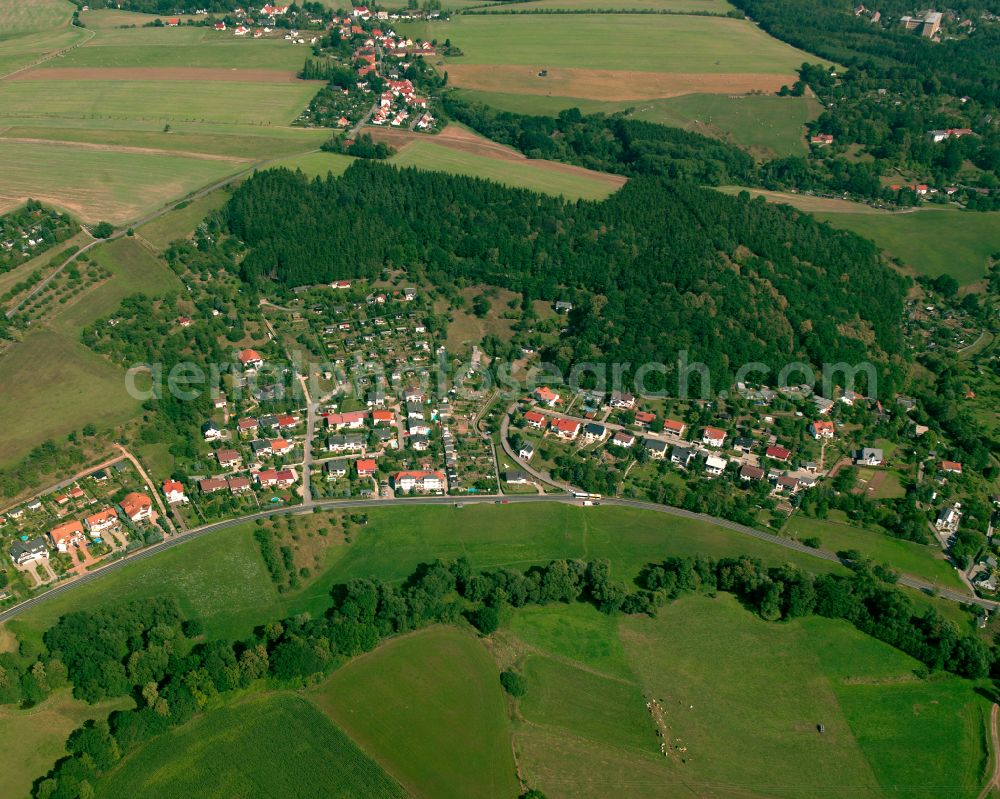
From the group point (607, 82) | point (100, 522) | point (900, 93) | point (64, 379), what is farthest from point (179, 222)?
point (900, 93)

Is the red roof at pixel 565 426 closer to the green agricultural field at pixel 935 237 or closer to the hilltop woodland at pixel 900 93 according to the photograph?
the green agricultural field at pixel 935 237

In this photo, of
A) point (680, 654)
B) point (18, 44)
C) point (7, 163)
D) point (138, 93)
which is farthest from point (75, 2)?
point (680, 654)

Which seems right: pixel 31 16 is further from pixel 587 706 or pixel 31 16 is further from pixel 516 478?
pixel 587 706

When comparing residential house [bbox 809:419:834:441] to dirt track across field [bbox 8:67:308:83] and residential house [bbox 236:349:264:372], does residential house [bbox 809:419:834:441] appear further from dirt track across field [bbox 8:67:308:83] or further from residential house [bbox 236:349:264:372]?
dirt track across field [bbox 8:67:308:83]

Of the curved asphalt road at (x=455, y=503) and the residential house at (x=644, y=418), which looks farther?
the residential house at (x=644, y=418)

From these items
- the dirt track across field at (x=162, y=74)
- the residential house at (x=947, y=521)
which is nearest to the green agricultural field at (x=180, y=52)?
the dirt track across field at (x=162, y=74)

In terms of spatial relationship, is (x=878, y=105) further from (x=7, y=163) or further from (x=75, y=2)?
(x=75, y=2)
